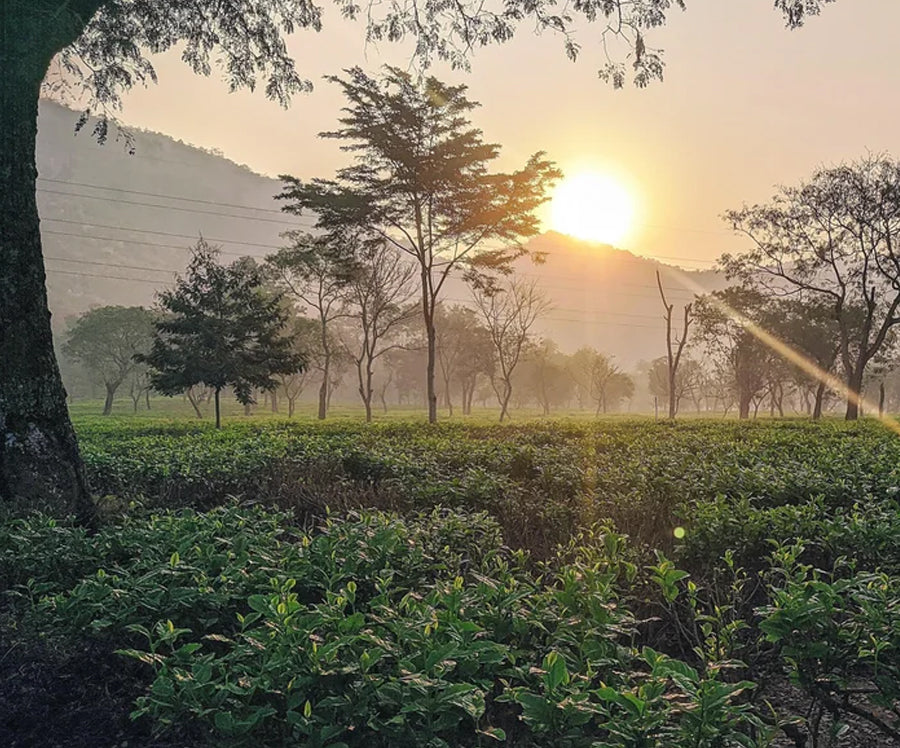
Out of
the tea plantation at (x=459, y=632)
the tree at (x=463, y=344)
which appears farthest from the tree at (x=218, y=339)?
the tree at (x=463, y=344)

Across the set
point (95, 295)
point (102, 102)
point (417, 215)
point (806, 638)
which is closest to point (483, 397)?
point (417, 215)

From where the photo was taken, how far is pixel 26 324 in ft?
18.4

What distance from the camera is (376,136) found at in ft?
74.0

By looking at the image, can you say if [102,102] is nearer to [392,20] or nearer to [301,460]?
[392,20]

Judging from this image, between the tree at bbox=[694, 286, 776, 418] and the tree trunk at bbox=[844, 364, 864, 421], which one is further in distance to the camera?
the tree at bbox=[694, 286, 776, 418]

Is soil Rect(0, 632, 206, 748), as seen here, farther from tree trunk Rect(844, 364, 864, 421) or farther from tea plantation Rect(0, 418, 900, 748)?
tree trunk Rect(844, 364, 864, 421)

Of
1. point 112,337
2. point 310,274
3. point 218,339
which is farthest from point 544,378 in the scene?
point 218,339

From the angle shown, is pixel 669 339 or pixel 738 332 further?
pixel 738 332

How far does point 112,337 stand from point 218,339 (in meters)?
41.0

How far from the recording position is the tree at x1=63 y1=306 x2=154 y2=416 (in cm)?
5656

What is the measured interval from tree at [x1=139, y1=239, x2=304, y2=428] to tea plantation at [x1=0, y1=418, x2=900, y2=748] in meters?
18.7

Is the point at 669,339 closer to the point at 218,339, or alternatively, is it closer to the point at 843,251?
the point at 843,251

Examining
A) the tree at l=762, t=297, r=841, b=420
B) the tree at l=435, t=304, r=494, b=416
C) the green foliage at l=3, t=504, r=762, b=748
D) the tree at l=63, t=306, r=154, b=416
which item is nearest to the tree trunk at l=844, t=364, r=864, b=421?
the tree at l=762, t=297, r=841, b=420

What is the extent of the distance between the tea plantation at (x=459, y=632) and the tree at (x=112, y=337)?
193 feet
